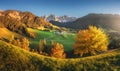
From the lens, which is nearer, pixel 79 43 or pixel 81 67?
pixel 81 67

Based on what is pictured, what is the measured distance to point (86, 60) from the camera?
42.9m

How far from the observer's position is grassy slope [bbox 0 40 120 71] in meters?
38.1

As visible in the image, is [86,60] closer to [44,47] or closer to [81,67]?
[81,67]

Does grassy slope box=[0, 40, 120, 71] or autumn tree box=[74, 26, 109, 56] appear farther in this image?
autumn tree box=[74, 26, 109, 56]

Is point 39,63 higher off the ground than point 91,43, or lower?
higher

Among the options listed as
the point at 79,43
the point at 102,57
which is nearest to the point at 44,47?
the point at 79,43

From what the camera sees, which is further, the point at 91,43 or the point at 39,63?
the point at 91,43

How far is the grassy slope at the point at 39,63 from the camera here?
38094 mm

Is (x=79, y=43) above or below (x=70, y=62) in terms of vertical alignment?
below

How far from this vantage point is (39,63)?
39562 mm

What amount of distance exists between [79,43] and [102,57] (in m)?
86.3

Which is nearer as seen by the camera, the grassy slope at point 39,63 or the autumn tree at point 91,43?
the grassy slope at point 39,63

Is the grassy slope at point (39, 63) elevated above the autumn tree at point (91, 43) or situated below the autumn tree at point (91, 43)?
above

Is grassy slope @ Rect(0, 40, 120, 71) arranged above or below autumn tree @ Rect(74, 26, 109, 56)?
above
